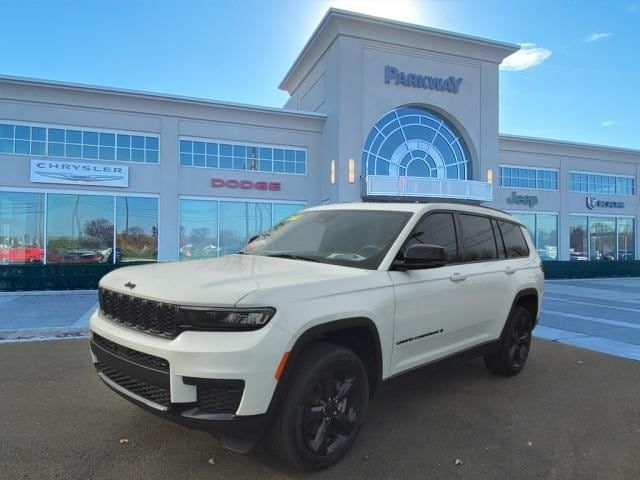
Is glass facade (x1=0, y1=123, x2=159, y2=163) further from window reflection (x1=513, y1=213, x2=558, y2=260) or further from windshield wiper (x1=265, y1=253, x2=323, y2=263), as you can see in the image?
window reflection (x1=513, y1=213, x2=558, y2=260)

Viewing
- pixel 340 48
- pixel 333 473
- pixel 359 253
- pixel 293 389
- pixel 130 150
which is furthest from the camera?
pixel 340 48

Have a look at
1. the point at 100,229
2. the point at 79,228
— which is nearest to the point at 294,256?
the point at 100,229

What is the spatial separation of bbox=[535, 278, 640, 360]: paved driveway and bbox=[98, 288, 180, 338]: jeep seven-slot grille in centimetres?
668

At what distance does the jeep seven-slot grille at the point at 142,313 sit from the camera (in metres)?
2.86

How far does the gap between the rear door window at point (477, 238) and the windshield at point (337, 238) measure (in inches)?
36.4

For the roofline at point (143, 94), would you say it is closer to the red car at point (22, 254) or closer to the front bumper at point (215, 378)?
the red car at point (22, 254)

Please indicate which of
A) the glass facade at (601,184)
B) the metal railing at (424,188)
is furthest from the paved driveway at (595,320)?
the glass facade at (601,184)

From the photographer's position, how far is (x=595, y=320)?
10.1m

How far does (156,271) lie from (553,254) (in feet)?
96.2

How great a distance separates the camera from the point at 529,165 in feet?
92.7

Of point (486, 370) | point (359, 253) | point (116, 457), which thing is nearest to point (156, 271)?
point (116, 457)

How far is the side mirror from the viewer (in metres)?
3.51

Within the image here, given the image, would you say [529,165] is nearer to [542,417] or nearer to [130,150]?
[130,150]

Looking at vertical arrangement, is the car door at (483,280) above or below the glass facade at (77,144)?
below
